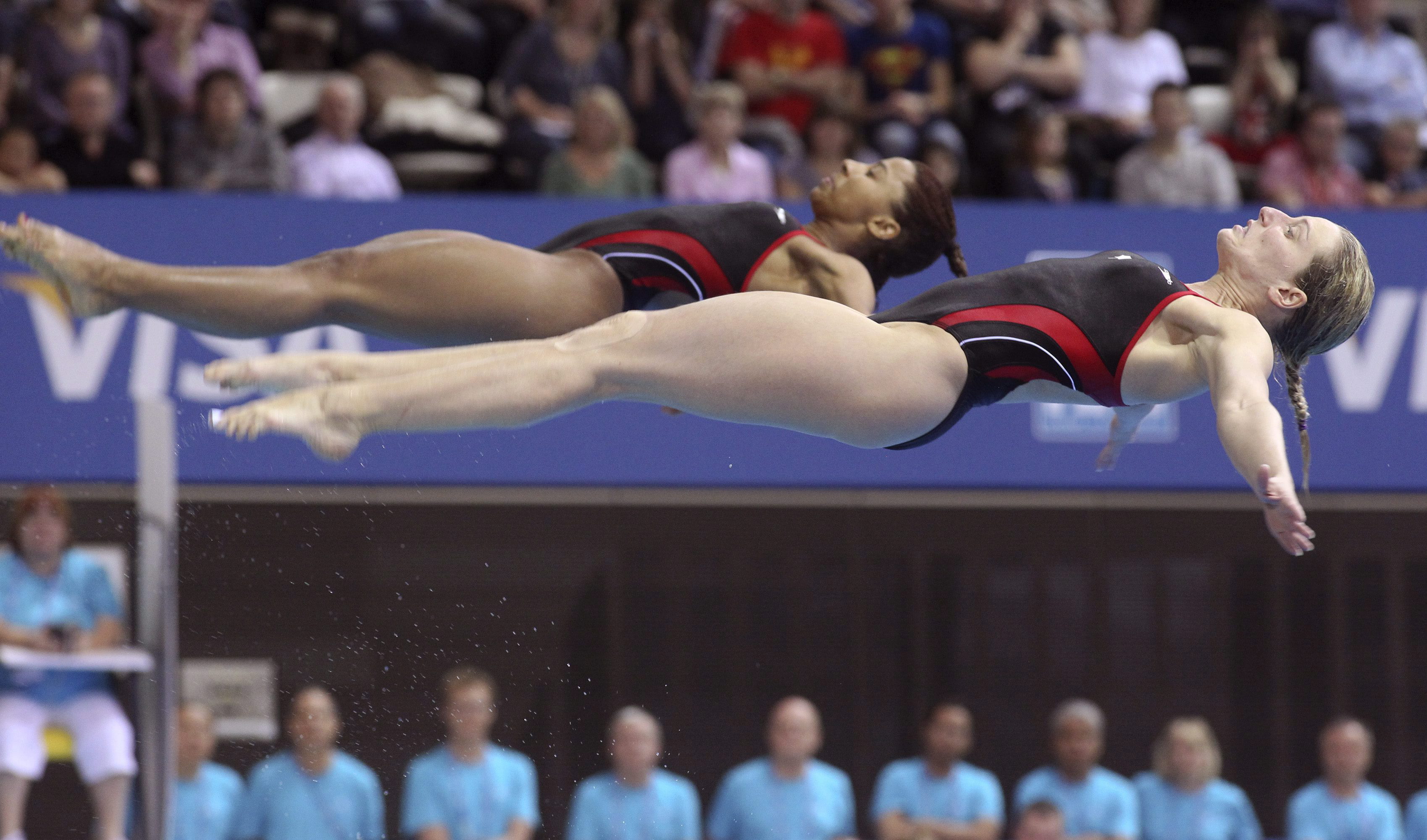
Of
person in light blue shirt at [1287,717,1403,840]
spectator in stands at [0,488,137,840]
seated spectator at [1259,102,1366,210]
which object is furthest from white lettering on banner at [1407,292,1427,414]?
spectator in stands at [0,488,137,840]

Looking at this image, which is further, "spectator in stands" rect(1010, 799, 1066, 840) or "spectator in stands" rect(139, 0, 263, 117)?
"spectator in stands" rect(139, 0, 263, 117)

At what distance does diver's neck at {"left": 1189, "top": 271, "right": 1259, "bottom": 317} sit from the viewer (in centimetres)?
411

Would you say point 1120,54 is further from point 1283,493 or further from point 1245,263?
point 1283,493

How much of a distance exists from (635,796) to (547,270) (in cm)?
335

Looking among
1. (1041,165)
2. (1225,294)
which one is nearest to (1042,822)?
(1041,165)

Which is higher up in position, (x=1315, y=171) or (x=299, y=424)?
(x=1315, y=171)

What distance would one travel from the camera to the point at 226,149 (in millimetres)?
7617

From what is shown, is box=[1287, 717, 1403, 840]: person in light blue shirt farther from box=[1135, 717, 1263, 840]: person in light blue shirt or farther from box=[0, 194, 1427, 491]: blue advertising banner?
box=[0, 194, 1427, 491]: blue advertising banner

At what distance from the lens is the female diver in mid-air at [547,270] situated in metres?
4.27

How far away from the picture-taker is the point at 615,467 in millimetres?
7180

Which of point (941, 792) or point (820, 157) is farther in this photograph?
point (820, 157)

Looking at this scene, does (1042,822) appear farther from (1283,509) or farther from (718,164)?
(1283,509)

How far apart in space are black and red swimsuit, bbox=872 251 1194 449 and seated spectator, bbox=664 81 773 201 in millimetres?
3960

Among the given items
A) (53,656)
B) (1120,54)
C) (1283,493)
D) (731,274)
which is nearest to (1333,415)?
(1120,54)
